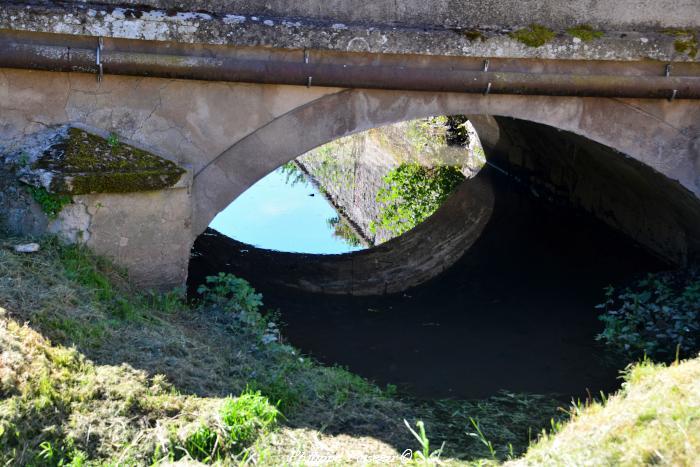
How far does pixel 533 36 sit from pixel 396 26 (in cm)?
97

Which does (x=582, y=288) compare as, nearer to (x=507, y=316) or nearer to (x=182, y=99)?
(x=507, y=316)

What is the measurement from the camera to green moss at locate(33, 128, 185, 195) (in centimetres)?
551

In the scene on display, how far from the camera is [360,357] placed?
662 centimetres

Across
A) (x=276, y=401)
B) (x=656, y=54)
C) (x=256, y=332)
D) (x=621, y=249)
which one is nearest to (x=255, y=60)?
(x=256, y=332)

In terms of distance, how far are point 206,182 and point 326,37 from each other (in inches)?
49.6

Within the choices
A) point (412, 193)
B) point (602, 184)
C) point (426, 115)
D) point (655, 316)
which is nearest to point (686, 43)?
point (426, 115)

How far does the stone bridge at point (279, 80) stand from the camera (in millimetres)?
5551

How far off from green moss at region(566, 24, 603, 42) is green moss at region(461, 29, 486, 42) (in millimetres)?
643

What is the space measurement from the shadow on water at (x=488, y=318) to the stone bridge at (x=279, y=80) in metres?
1.57

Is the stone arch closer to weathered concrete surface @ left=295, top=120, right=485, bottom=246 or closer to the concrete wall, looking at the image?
the concrete wall

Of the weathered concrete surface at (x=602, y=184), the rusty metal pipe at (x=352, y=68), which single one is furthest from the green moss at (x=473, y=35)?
the weathered concrete surface at (x=602, y=184)

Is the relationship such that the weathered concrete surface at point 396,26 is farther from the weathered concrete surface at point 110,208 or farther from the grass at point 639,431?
the grass at point 639,431

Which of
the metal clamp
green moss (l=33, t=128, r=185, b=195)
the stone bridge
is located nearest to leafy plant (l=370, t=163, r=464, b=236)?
the stone bridge

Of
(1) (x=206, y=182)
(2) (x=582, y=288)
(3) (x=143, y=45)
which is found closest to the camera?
(3) (x=143, y=45)
